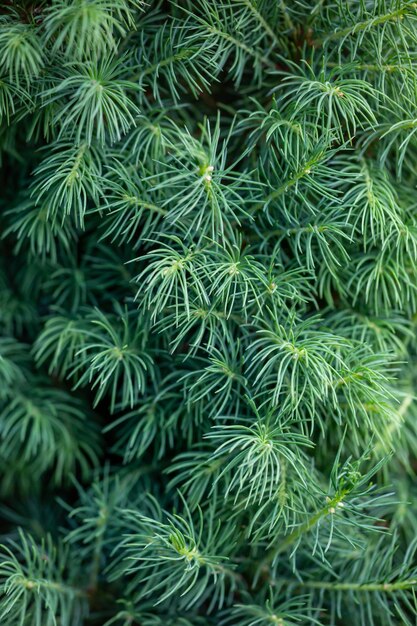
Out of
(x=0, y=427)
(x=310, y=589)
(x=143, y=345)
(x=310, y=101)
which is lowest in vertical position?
(x=310, y=589)

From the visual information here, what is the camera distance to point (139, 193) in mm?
633

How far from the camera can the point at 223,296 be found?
0.60 m

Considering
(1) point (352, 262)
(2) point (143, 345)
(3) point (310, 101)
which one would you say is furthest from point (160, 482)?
(3) point (310, 101)

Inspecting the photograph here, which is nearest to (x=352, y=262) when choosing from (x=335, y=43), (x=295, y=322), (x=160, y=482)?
(x=295, y=322)

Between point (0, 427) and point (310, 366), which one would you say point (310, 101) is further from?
point (0, 427)

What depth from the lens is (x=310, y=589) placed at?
70 cm

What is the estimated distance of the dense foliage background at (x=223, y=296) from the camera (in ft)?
1.94

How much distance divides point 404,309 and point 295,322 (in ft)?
0.47

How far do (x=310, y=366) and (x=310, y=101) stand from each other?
0.76 ft

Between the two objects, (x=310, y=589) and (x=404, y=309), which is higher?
(x=404, y=309)

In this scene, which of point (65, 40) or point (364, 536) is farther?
point (364, 536)

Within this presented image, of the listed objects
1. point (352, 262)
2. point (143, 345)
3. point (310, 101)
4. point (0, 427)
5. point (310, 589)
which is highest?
point (310, 101)

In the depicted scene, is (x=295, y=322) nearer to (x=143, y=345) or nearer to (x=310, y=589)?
(x=143, y=345)

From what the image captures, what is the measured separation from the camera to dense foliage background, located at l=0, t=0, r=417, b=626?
0.59 metres
